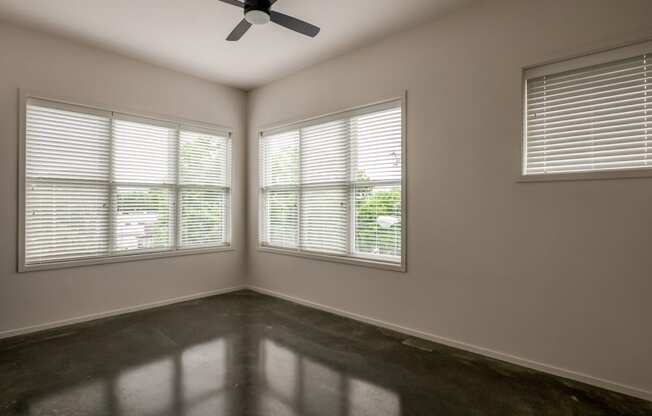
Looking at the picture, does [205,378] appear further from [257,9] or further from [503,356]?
[257,9]

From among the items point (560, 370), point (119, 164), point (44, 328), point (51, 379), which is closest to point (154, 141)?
point (119, 164)

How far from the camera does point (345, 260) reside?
406cm

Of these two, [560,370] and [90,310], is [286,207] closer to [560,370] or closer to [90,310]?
[90,310]

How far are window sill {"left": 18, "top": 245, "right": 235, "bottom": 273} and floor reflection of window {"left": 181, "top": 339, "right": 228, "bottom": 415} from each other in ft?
5.56

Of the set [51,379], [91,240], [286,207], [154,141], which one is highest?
[154,141]

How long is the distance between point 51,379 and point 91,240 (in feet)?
5.76

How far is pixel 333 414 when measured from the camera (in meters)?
2.19

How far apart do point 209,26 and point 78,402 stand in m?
3.38

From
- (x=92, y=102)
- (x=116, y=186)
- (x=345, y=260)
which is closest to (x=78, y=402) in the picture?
(x=116, y=186)

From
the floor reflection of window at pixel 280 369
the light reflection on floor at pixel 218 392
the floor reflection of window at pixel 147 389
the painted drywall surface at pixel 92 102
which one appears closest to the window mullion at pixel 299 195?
the painted drywall surface at pixel 92 102

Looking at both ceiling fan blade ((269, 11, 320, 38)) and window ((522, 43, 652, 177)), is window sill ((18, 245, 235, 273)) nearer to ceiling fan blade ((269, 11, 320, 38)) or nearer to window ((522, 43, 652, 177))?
ceiling fan blade ((269, 11, 320, 38))

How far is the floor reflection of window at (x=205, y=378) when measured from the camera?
2.27m

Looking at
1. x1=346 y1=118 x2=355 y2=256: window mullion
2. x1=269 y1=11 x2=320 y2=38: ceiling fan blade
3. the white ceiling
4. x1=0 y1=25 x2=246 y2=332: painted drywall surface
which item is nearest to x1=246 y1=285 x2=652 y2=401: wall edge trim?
x1=346 y1=118 x2=355 y2=256: window mullion

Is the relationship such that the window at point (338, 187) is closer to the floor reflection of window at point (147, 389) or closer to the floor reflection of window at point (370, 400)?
the floor reflection of window at point (370, 400)
